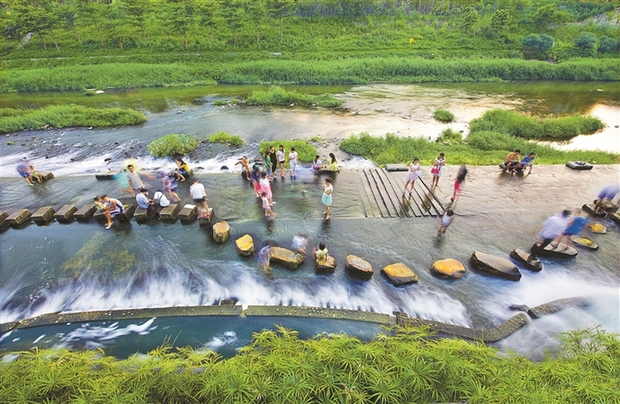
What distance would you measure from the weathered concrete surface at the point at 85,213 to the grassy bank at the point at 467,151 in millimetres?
13552

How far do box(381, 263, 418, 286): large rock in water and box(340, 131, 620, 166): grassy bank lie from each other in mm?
8695

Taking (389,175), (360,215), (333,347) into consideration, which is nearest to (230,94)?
(389,175)

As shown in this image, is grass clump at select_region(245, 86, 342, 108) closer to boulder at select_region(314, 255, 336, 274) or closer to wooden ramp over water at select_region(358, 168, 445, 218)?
wooden ramp over water at select_region(358, 168, 445, 218)

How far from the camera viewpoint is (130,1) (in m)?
57.0

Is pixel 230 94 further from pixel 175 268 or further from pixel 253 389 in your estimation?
pixel 253 389

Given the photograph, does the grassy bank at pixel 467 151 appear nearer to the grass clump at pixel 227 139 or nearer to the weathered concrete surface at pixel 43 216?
the grass clump at pixel 227 139

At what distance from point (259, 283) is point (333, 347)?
12.0 feet

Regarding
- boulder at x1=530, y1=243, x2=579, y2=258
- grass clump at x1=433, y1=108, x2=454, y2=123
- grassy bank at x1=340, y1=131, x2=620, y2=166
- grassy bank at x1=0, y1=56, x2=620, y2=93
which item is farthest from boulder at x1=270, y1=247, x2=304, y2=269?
grassy bank at x1=0, y1=56, x2=620, y2=93

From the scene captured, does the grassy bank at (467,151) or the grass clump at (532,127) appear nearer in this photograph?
the grassy bank at (467,151)

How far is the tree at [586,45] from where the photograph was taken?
48.5m

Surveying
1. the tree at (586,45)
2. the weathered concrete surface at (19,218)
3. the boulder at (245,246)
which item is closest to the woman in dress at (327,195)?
the boulder at (245,246)

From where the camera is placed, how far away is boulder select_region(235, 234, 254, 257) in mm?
9227

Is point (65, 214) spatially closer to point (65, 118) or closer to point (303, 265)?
point (303, 265)

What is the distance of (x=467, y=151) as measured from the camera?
709 inches
